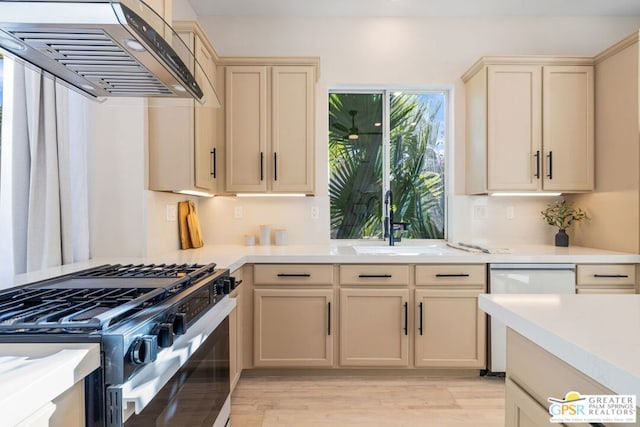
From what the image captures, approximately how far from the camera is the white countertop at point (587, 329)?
0.66 meters

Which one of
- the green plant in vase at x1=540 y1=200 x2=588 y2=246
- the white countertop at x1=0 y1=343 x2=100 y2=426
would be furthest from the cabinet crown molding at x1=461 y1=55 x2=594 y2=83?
the white countertop at x1=0 y1=343 x2=100 y2=426

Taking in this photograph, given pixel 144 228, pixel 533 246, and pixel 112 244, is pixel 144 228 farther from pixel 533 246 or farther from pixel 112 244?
pixel 533 246

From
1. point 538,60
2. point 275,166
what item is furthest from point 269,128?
point 538,60

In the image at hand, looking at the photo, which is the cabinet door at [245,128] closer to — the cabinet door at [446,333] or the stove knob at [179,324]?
the cabinet door at [446,333]

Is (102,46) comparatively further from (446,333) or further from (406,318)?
(446,333)

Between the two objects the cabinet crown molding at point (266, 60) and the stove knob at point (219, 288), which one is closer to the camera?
the stove knob at point (219, 288)

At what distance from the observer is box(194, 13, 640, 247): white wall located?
3199 millimetres

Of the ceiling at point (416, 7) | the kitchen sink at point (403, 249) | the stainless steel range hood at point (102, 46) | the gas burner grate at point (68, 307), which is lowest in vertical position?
the kitchen sink at point (403, 249)

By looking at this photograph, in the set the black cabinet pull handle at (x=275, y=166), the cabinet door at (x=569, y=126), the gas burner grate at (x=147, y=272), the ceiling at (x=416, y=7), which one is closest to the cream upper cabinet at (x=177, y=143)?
the black cabinet pull handle at (x=275, y=166)

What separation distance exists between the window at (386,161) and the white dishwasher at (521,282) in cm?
89

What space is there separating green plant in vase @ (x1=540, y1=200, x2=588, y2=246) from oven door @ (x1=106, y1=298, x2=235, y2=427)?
2.79 m

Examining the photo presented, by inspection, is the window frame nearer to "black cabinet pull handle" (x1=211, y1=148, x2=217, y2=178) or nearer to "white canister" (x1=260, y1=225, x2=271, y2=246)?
"white canister" (x1=260, y1=225, x2=271, y2=246)

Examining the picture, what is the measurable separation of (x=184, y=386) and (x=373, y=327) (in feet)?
5.34

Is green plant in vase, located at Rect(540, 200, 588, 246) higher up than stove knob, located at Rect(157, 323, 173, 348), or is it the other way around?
green plant in vase, located at Rect(540, 200, 588, 246)
